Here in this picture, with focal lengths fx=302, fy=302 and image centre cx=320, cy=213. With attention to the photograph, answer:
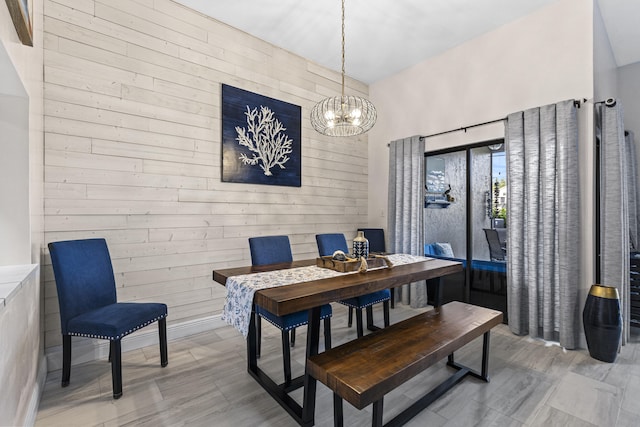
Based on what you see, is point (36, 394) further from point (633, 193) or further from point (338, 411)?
point (633, 193)

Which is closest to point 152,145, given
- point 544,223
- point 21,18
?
point 21,18

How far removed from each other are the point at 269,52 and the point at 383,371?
3579 mm

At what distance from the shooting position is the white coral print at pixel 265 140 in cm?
341

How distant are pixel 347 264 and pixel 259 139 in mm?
1939

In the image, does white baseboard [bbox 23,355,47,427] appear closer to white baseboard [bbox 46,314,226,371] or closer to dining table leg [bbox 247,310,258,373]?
white baseboard [bbox 46,314,226,371]

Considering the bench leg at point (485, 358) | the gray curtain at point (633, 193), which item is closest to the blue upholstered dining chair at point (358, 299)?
the bench leg at point (485, 358)

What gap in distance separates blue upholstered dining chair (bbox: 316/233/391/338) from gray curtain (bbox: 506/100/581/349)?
1289 mm

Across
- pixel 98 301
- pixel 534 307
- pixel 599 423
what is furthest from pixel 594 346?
Result: pixel 98 301

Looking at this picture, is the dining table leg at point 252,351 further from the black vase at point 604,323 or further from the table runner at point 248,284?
the black vase at point 604,323

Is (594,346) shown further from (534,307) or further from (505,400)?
(505,400)

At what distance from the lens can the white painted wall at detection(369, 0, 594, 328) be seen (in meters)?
2.76

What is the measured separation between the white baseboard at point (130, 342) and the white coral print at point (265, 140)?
5.82 ft

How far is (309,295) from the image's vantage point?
1719 millimetres

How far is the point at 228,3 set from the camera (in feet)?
9.71
